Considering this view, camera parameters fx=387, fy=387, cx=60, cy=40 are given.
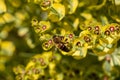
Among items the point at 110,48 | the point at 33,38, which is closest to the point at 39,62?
the point at 33,38

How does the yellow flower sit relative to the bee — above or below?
above

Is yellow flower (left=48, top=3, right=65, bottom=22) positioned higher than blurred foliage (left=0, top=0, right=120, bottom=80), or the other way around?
yellow flower (left=48, top=3, right=65, bottom=22)

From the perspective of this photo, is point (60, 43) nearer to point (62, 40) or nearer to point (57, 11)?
point (62, 40)

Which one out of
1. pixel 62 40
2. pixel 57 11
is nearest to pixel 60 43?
pixel 62 40

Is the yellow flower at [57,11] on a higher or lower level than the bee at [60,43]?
higher

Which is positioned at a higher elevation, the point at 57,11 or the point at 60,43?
the point at 57,11

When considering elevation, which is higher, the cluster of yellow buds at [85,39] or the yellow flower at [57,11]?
the yellow flower at [57,11]

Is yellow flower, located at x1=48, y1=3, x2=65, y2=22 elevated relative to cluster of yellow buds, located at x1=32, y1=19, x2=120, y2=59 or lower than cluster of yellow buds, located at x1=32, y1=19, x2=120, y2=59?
elevated

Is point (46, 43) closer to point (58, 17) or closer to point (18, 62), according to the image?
point (58, 17)
